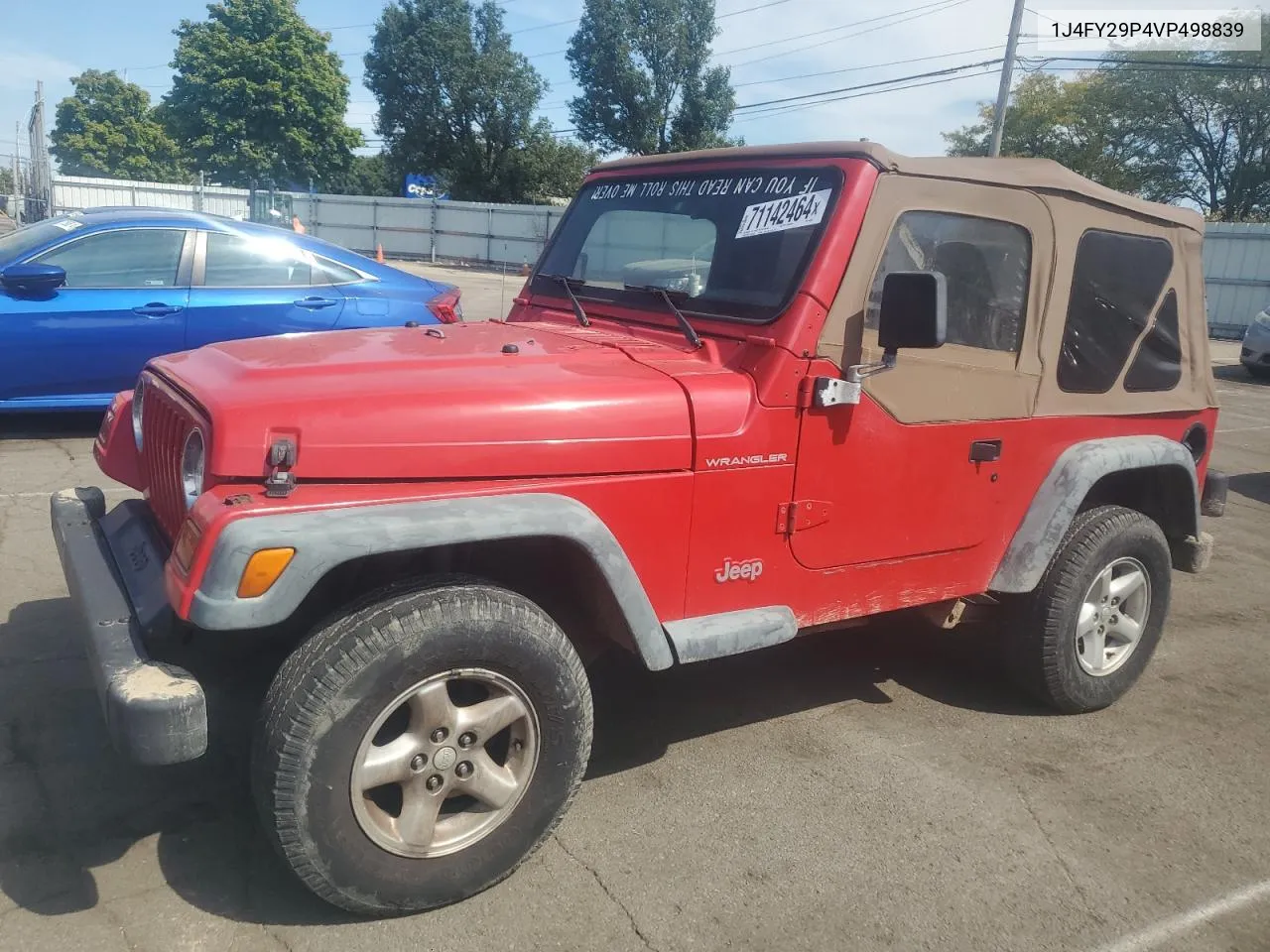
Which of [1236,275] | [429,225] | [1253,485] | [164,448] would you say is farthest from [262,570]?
[429,225]

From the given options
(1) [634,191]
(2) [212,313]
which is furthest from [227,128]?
(1) [634,191]

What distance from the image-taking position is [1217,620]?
538cm

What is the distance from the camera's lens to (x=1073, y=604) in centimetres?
383

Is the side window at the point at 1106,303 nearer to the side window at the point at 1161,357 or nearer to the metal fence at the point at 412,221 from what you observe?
the side window at the point at 1161,357

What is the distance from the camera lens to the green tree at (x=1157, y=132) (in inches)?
1510

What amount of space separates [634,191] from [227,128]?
35.0 m

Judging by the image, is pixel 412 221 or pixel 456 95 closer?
pixel 412 221

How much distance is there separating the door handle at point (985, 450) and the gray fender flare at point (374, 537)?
4.49 ft

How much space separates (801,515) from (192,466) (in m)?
1.71

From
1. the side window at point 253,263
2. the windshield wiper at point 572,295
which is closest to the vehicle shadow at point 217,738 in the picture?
the windshield wiper at point 572,295

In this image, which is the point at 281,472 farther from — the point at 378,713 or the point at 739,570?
the point at 739,570

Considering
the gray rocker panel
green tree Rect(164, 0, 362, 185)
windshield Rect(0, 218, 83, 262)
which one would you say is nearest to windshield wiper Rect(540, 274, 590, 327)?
the gray rocker panel

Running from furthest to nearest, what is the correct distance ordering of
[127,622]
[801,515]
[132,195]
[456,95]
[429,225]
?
1. [456,95]
2. [429,225]
3. [132,195]
4. [801,515]
5. [127,622]

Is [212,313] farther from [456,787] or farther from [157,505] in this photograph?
[456,787]
